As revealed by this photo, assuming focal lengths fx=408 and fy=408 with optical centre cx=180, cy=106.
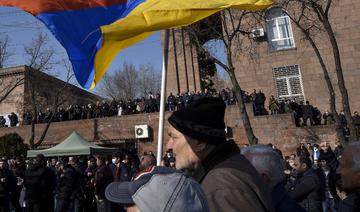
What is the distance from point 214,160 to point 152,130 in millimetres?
23398

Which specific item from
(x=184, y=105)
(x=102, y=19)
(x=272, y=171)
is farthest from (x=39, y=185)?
(x=184, y=105)

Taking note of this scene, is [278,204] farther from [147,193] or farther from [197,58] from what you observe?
[197,58]

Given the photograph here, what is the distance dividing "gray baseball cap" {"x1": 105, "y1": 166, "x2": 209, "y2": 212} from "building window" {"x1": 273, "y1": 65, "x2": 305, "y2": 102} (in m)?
25.9

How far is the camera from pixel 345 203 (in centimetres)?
304

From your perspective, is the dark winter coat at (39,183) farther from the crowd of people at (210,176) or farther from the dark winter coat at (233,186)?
the dark winter coat at (233,186)

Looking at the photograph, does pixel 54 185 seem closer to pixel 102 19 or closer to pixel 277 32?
pixel 102 19

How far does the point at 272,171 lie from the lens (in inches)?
116

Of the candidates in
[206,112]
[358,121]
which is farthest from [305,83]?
[206,112]

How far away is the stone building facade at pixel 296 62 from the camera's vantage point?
82.7 feet

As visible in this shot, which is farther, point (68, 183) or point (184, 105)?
point (184, 105)

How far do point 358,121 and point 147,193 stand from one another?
21.3m

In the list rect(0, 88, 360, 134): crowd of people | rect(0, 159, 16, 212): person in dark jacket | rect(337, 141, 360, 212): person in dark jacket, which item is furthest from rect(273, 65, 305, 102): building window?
rect(337, 141, 360, 212): person in dark jacket

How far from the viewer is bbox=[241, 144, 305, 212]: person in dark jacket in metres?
2.72

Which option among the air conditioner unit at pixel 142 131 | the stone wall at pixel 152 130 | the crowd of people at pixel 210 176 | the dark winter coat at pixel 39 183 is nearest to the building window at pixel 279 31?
the stone wall at pixel 152 130
